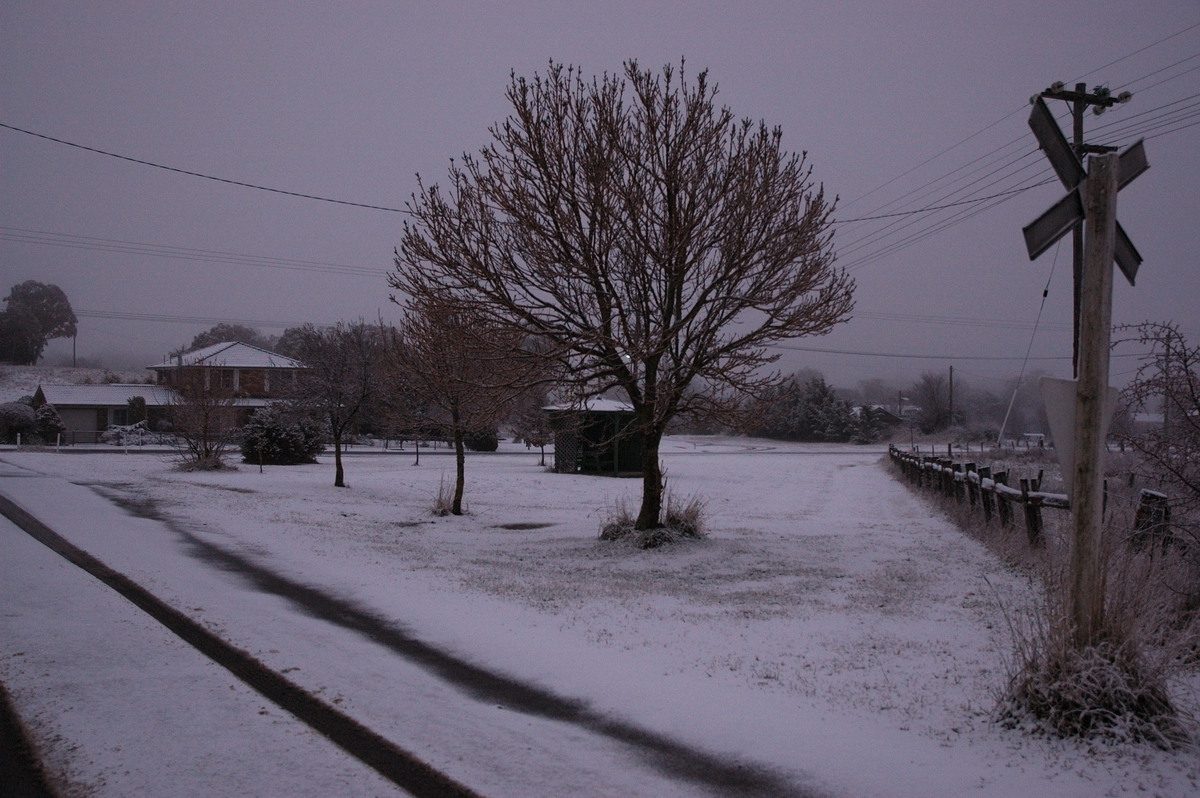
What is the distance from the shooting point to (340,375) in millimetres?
24391

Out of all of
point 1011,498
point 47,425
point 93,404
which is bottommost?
point 1011,498

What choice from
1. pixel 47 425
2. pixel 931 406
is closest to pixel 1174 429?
pixel 47 425

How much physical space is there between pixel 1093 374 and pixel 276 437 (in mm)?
32891

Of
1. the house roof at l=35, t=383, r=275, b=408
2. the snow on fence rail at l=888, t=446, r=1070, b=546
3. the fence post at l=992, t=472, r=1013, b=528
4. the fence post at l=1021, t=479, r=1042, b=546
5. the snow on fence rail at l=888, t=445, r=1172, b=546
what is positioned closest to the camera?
the snow on fence rail at l=888, t=445, r=1172, b=546

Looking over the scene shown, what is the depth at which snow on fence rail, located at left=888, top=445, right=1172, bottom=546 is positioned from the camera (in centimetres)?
711

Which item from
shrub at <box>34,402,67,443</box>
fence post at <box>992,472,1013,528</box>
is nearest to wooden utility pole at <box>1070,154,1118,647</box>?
fence post at <box>992,472,1013,528</box>

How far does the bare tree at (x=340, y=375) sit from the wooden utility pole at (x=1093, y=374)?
21332mm

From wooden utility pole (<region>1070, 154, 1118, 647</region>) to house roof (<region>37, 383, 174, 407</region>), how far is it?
210 feet

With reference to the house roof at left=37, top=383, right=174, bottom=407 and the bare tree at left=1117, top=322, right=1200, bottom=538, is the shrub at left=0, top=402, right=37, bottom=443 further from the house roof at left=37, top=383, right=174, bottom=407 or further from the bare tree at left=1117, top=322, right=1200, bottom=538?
the bare tree at left=1117, top=322, right=1200, bottom=538

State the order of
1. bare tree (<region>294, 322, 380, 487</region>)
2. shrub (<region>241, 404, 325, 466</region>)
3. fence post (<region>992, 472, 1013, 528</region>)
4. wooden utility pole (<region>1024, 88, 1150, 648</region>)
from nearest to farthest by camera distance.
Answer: wooden utility pole (<region>1024, 88, 1150, 648</region>) → fence post (<region>992, 472, 1013, 528</region>) → bare tree (<region>294, 322, 380, 487</region>) → shrub (<region>241, 404, 325, 466</region>)

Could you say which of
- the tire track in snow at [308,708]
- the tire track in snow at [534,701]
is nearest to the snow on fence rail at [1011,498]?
the tire track in snow at [534,701]

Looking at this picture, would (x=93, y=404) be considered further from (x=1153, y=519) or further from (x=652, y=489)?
(x=1153, y=519)

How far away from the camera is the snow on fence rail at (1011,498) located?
23.3ft

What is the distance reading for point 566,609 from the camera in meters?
8.39
